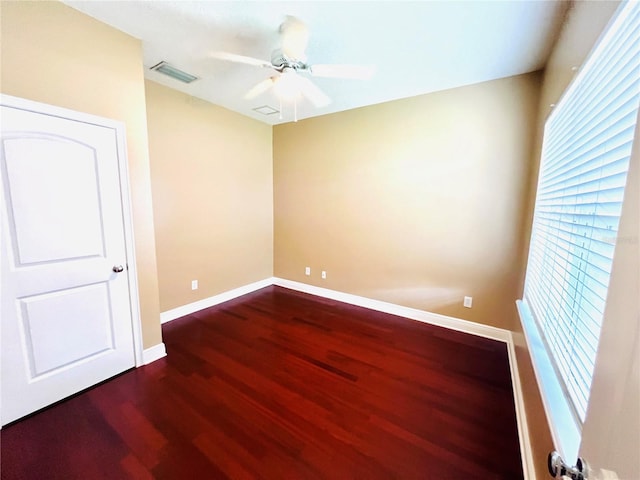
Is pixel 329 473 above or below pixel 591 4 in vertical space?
below

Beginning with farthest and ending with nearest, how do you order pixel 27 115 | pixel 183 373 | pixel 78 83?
pixel 183 373 < pixel 78 83 < pixel 27 115

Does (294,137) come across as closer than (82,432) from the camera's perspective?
No

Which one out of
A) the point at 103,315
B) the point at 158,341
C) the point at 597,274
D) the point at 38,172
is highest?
the point at 38,172

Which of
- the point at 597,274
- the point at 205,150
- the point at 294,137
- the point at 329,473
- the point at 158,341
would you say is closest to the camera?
the point at 597,274

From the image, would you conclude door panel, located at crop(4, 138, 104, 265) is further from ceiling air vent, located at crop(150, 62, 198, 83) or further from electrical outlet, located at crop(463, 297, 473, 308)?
electrical outlet, located at crop(463, 297, 473, 308)

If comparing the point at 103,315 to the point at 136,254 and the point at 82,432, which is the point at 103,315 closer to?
the point at 136,254

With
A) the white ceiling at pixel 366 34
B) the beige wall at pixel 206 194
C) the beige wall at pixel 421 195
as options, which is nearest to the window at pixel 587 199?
the white ceiling at pixel 366 34

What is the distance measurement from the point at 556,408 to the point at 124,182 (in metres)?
2.82

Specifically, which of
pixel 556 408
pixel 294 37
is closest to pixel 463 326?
pixel 556 408

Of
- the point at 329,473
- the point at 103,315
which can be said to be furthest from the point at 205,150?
the point at 329,473

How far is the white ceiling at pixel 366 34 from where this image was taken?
1.63 metres

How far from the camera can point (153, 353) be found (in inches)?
89.1

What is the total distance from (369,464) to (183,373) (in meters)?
1.57

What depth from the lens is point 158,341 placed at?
2309mm
